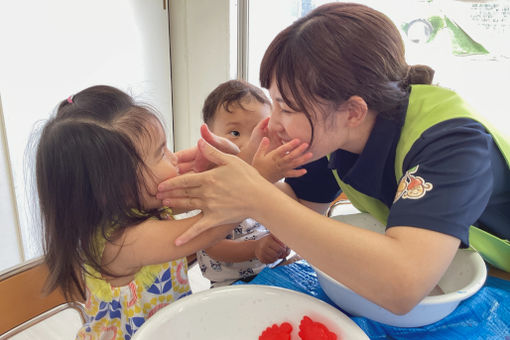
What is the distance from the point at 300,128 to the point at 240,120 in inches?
15.9

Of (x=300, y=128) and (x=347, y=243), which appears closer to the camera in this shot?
(x=347, y=243)

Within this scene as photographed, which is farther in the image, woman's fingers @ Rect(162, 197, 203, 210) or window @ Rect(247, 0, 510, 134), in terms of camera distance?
window @ Rect(247, 0, 510, 134)

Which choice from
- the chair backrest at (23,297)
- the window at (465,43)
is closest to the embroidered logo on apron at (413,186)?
the chair backrest at (23,297)

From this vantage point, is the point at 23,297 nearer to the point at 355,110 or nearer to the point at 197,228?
the point at 197,228

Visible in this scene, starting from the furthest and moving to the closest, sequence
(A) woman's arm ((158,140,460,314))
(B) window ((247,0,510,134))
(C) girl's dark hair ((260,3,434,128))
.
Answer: (B) window ((247,0,510,134)), (C) girl's dark hair ((260,3,434,128)), (A) woman's arm ((158,140,460,314))

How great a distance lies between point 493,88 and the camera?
1889mm

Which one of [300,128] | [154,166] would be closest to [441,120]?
[300,128]

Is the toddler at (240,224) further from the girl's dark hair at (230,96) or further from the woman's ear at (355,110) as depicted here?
the woman's ear at (355,110)

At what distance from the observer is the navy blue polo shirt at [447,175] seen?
0.58 meters

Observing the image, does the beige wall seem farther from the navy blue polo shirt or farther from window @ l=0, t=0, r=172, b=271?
the navy blue polo shirt

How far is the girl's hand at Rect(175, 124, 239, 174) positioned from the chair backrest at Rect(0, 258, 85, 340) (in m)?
0.39

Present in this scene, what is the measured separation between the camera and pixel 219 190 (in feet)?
2.21

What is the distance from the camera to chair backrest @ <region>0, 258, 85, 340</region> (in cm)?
77

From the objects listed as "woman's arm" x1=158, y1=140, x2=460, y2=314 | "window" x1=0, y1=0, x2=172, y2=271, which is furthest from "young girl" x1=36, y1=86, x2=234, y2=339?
"window" x1=0, y1=0, x2=172, y2=271
